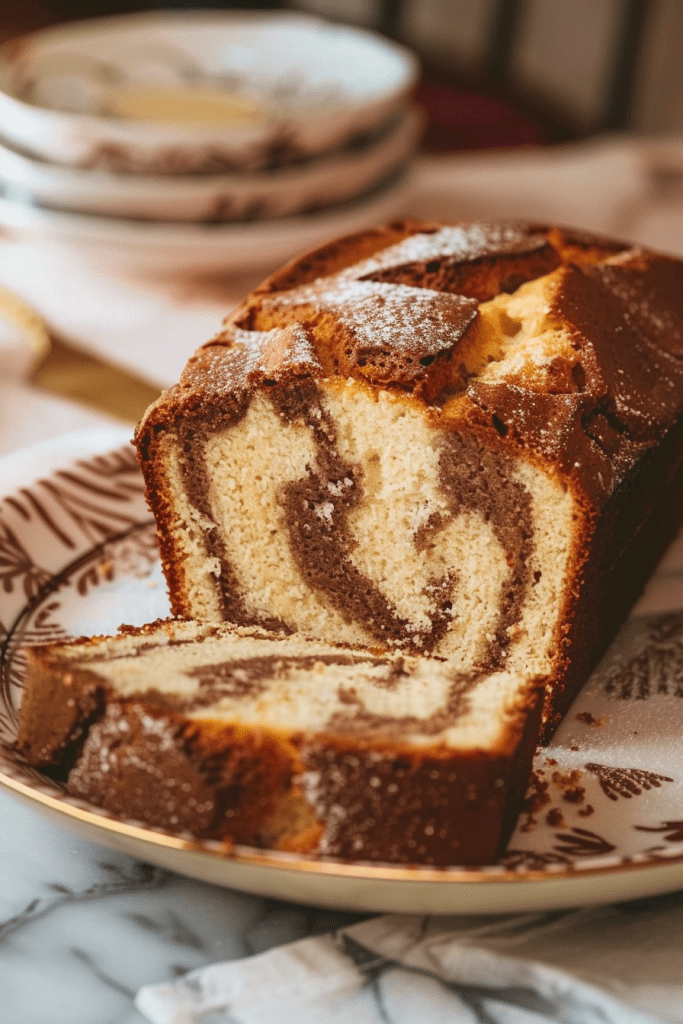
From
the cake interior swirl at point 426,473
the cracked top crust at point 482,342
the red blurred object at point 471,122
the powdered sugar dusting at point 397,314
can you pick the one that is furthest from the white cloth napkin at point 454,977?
the red blurred object at point 471,122

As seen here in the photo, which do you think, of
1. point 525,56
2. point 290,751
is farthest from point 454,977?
point 525,56

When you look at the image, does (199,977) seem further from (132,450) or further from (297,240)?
(297,240)

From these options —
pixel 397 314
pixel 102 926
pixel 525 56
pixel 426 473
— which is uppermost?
pixel 525 56

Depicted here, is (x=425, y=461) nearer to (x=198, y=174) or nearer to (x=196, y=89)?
(x=198, y=174)

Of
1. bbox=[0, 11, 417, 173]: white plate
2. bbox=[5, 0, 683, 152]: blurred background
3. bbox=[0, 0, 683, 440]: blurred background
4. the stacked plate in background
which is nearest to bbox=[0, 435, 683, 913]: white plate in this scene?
bbox=[0, 0, 683, 440]: blurred background

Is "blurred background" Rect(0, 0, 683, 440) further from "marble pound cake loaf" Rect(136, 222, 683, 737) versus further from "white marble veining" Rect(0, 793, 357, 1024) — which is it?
"white marble veining" Rect(0, 793, 357, 1024)

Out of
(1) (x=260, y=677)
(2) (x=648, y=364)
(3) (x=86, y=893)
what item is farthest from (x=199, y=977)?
(2) (x=648, y=364)

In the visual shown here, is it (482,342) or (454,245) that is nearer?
(482,342)
